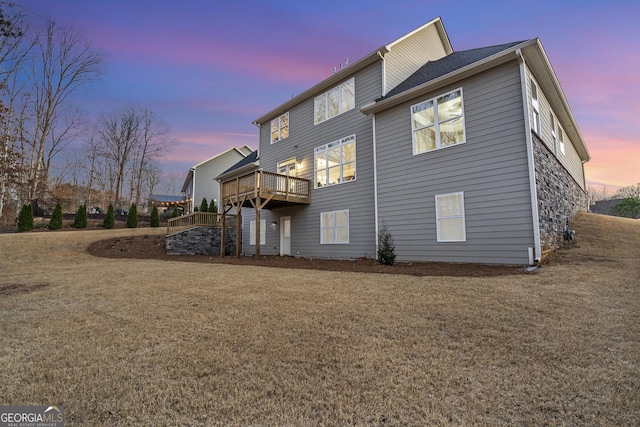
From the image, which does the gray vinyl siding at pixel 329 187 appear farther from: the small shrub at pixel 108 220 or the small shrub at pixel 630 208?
the small shrub at pixel 630 208

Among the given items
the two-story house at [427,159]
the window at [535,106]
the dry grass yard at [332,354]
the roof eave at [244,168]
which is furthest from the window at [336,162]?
the dry grass yard at [332,354]

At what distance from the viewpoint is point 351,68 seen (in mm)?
11664

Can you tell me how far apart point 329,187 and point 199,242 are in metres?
8.98

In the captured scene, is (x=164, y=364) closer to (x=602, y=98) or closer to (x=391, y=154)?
(x=391, y=154)

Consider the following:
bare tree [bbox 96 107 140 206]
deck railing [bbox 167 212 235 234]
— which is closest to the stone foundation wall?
deck railing [bbox 167 212 235 234]

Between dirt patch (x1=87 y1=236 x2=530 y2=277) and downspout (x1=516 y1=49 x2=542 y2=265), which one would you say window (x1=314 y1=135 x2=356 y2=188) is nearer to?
dirt patch (x1=87 y1=236 x2=530 y2=277)

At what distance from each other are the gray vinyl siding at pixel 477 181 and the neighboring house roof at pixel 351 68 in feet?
8.26

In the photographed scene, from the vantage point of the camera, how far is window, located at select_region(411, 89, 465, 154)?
874 centimetres

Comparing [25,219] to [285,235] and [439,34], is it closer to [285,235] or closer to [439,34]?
[285,235]

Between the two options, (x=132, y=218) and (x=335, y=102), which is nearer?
(x=335, y=102)

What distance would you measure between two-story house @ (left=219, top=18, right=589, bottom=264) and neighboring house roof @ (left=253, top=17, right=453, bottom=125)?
49 mm

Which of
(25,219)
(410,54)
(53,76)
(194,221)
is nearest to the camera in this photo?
(410,54)

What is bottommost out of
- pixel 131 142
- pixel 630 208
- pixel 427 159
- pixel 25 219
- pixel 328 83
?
pixel 25 219

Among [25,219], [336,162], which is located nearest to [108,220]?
[25,219]
